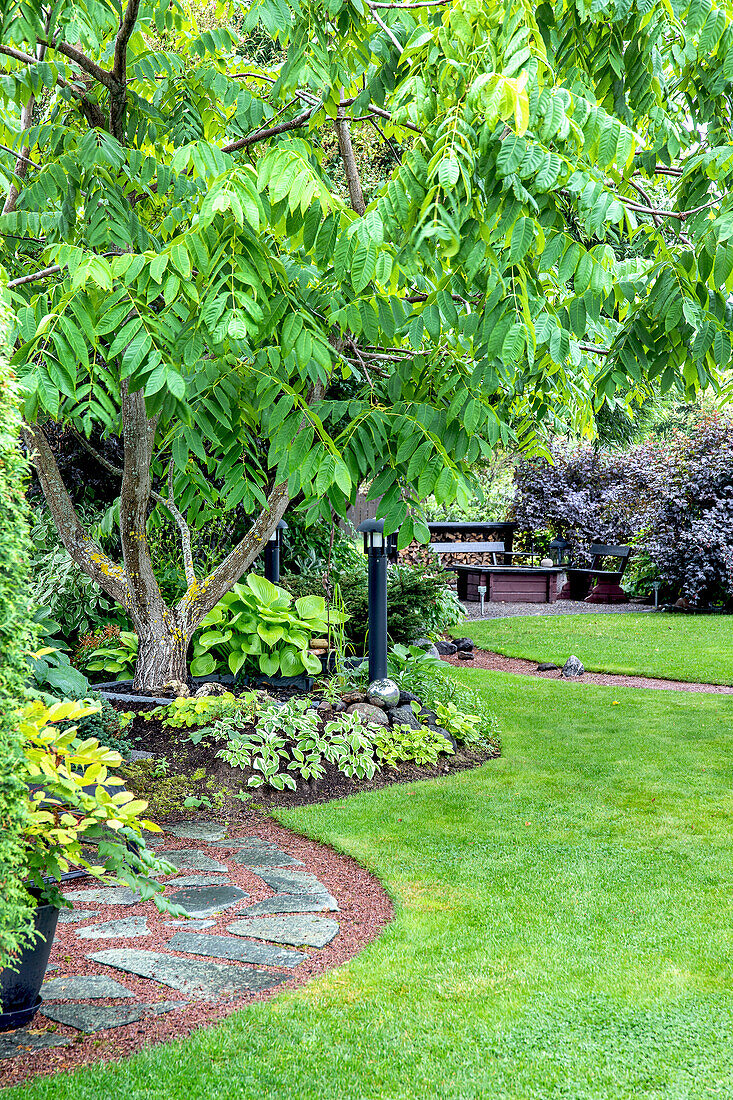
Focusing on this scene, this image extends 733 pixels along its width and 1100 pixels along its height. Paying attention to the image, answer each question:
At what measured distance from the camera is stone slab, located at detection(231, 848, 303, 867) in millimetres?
4035

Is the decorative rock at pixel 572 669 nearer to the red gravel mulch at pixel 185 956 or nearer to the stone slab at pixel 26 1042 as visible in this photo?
the red gravel mulch at pixel 185 956

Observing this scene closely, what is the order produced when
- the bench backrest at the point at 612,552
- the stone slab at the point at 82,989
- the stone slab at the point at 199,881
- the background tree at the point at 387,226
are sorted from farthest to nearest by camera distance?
the bench backrest at the point at 612,552 → the stone slab at the point at 199,881 → the background tree at the point at 387,226 → the stone slab at the point at 82,989

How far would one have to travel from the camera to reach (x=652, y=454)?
51.5ft

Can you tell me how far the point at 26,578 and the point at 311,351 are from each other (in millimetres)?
1769

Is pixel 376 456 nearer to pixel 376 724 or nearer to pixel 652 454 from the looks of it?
pixel 376 724

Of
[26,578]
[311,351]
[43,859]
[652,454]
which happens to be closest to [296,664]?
[311,351]

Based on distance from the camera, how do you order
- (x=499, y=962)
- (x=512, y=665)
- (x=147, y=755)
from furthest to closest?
(x=512, y=665) → (x=147, y=755) → (x=499, y=962)

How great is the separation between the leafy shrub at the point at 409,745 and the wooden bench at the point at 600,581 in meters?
9.99

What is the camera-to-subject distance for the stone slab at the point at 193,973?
2.83 m

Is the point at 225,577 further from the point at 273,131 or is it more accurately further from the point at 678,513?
the point at 678,513

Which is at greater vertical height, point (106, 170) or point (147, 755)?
point (106, 170)

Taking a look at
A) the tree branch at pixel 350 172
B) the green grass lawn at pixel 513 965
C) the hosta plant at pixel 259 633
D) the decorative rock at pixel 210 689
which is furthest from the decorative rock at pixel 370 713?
the tree branch at pixel 350 172

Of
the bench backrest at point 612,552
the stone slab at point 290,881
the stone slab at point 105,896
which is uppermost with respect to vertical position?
the bench backrest at point 612,552

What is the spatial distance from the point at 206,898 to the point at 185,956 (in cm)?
53
